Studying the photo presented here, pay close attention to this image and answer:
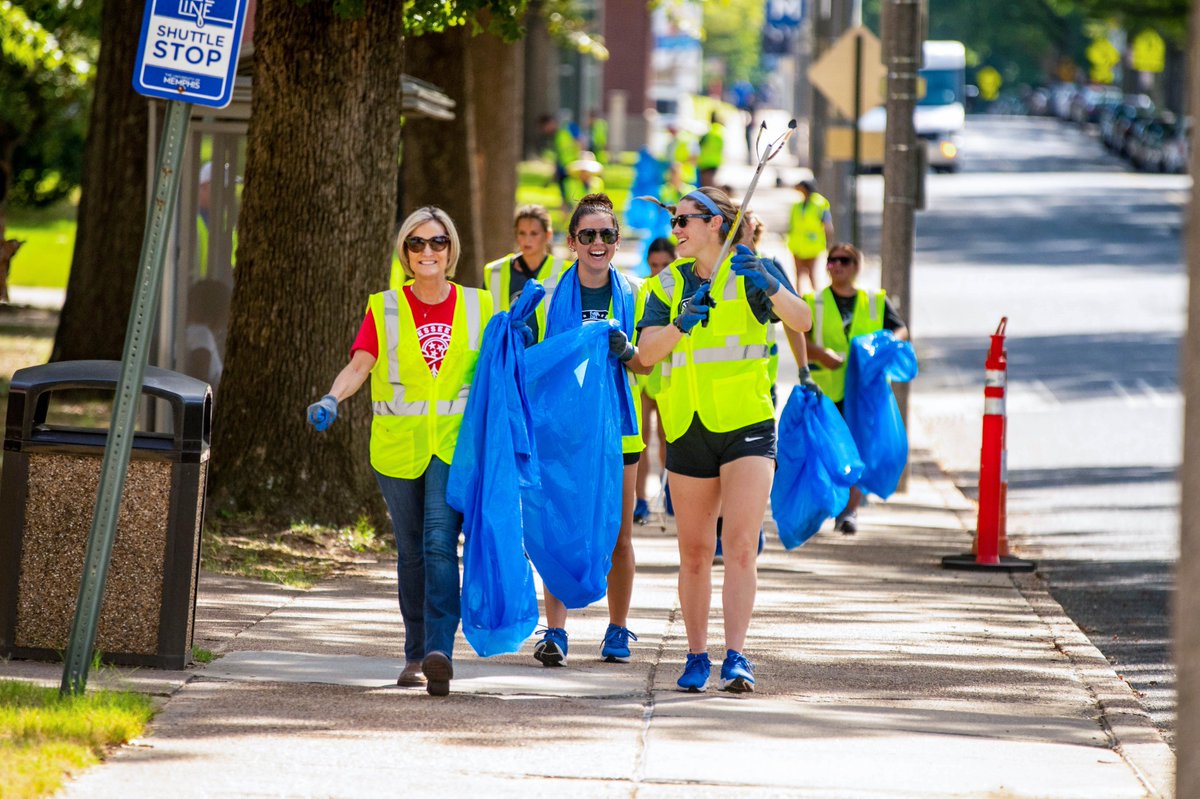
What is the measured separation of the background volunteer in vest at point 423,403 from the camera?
726cm

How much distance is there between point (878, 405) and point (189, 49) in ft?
21.2

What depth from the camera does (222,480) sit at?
10898 millimetres

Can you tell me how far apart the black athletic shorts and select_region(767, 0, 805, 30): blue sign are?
36.8m

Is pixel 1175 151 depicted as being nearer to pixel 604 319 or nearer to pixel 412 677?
pixel 604 319

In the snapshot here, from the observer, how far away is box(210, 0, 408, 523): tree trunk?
35.3 ft

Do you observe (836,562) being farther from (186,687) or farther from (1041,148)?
(1041,148)

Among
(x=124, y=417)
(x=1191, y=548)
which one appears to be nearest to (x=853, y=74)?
(x=124, y=417)

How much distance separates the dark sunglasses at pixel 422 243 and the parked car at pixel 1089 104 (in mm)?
73632

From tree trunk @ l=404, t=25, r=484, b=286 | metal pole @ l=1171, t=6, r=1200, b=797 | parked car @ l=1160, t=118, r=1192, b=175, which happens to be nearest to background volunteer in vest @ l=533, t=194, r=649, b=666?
metal pole @ l=1171, t=6, r=1200, b=797

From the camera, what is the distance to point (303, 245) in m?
10.8

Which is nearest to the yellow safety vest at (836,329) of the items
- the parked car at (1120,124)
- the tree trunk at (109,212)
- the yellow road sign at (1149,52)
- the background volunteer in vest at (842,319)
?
the background volunteer in vest at (842,319)

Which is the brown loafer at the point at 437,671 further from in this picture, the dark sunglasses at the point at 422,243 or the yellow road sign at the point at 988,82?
the yellow road sign at the point at 988,82

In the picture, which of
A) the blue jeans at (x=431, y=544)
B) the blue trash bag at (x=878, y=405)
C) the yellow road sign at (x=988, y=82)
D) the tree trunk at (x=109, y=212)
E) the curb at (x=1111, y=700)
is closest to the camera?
the curb at (x=1111, y=700)

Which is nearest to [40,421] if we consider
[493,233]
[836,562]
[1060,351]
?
[836,562]
